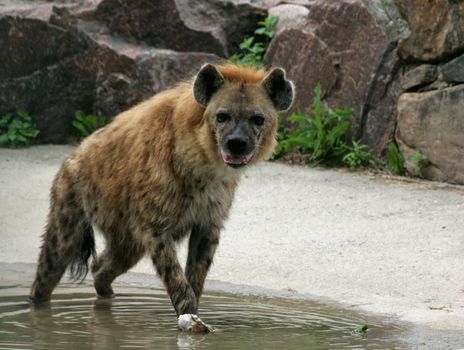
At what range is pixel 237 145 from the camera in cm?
538

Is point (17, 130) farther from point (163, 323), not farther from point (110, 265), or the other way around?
point (163, 323)

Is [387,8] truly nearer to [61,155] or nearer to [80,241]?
[61,155]

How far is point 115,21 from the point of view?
419 inches

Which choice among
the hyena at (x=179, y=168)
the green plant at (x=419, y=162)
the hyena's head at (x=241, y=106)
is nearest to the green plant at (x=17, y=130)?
the green plant at (x=419, y=162)

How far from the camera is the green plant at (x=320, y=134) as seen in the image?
9367 millimetres

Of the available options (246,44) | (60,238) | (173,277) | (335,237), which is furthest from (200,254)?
(246,44)

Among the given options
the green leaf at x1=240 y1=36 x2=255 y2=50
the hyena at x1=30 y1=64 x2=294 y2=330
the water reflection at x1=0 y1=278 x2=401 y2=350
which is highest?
the hyena at x1=30 y1=64 x2=294 y2=330

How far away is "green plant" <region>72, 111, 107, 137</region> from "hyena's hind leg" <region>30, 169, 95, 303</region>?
414cm

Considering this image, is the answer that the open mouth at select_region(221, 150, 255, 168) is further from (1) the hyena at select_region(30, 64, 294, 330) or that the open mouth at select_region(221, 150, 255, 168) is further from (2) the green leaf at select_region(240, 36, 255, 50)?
(2) the green leaf at select_region(240, 36, 255, 50)

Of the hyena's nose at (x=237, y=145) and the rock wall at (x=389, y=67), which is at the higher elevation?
the hyena's nose at (x=237, y=145)

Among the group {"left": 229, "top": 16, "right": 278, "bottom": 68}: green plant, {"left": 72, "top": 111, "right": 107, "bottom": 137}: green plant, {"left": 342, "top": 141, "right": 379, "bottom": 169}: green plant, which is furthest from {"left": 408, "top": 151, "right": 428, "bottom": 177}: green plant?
{"left": 72, "top": 111, "right": 107, "bottom": 137}: green plant

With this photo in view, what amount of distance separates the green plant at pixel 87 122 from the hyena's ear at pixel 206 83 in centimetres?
490

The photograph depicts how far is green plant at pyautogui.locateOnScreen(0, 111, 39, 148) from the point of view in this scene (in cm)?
1022

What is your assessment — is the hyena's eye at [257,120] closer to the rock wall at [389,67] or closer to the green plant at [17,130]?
the rock wall at [389,67]
